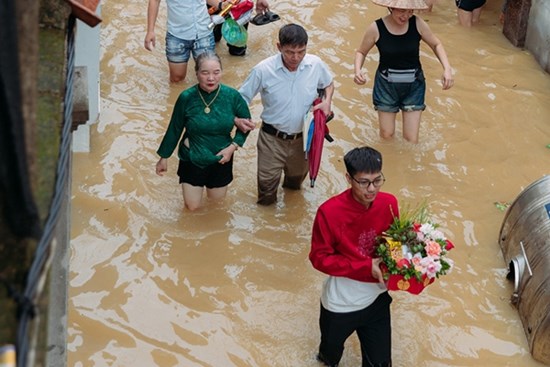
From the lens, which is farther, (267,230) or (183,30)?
(183,30)

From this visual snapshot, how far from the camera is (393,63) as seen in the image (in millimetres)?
8945

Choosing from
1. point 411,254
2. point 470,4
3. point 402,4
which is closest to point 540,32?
point 470,4

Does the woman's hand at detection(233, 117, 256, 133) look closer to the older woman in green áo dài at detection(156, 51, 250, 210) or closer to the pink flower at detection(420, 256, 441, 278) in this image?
the older woman in green áo dài at detection(156, 51, 250, 210)

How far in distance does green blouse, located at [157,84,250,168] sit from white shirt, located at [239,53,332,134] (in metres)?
0.22

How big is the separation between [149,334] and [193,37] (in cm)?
415

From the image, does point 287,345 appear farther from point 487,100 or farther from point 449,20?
point 449,20

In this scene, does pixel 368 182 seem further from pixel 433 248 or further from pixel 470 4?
pixel 470 4

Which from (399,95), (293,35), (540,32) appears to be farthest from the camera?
(540,32)

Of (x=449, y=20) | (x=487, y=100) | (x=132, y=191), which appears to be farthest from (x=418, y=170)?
(x=449, y=20)

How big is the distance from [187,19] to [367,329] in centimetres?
485

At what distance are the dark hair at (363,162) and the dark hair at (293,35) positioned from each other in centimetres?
177

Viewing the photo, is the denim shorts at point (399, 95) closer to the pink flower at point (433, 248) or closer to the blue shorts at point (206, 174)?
the blue shorts at point (206, 174)

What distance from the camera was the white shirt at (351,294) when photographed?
6102 mm

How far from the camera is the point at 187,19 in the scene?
1003 centimetres
